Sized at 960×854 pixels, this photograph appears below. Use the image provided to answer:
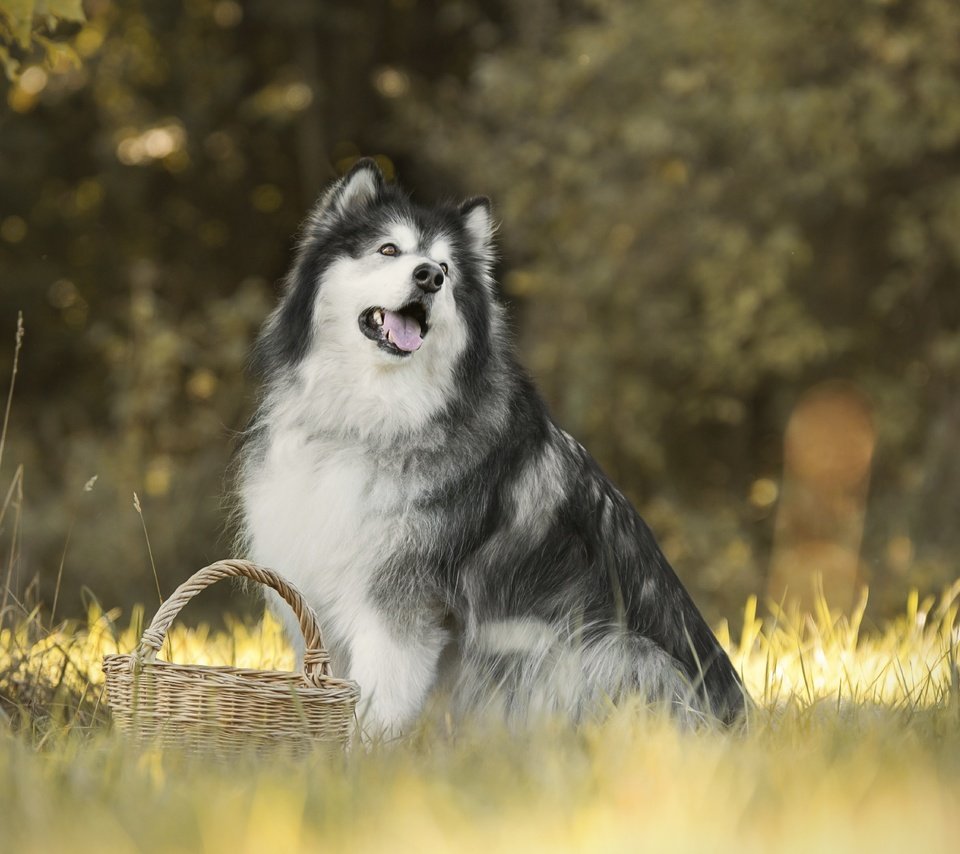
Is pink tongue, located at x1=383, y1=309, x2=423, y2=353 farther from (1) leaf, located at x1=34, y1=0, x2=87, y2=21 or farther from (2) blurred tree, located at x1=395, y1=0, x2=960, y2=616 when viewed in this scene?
(2) blurred tree, located at x1=395, y1=0, x2=960, y2=616

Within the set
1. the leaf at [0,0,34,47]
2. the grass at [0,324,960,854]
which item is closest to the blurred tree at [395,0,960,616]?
the leaf at [0,0,34,47]

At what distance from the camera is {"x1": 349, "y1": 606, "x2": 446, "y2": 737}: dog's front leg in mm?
3814

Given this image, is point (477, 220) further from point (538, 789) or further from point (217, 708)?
point (538, 789)

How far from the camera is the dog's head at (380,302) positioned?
4109 mm

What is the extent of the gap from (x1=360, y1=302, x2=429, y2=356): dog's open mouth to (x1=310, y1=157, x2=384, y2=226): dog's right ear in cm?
43

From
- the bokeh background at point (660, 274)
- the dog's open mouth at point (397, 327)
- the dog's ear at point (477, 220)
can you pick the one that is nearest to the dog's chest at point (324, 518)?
the dog's open mouth at point (397, 327)

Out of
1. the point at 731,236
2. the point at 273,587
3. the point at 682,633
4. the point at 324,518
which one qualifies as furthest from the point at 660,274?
the point at 273,587

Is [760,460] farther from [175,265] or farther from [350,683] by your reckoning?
[350,683]

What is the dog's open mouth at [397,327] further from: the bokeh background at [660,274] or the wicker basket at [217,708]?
the bokeh background at [660,274]

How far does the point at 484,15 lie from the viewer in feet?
41.7

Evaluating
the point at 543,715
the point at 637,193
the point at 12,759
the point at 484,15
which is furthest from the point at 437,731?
the point at 484,15

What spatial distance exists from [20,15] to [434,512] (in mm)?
2164

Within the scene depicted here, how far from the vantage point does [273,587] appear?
3561 mm

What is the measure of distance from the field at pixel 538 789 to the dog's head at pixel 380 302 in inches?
46.7
